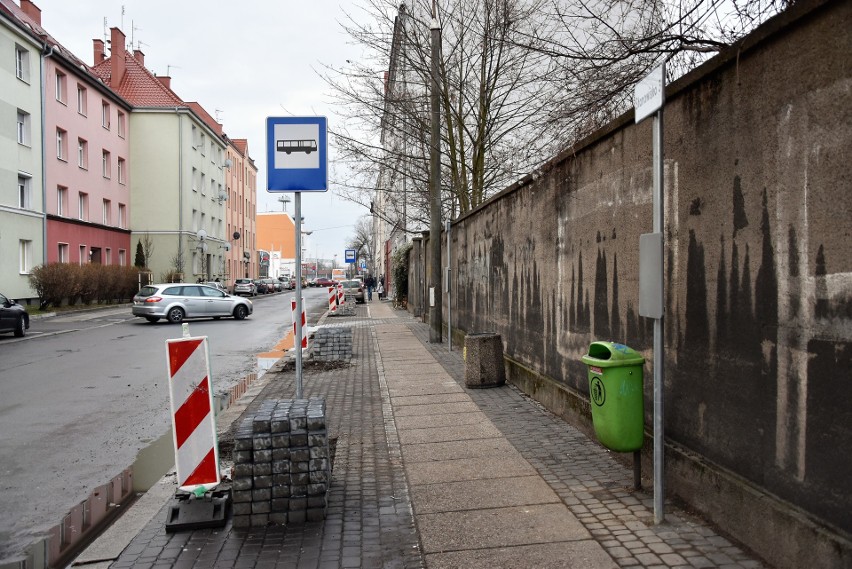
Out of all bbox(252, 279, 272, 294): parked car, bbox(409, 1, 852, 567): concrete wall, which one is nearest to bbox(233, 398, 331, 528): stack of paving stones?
bbox(409, 1, 852, 567): concrete wall

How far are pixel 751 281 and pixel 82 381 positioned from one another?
10.4 meters

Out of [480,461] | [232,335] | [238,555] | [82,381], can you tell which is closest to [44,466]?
[238,555]

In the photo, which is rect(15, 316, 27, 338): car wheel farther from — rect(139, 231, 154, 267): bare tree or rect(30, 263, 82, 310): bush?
rect(139, 231, 154, 267): bare tree

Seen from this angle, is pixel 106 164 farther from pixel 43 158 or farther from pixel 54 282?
pixel 54 282

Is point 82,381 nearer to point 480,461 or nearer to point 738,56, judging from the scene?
point 480,461

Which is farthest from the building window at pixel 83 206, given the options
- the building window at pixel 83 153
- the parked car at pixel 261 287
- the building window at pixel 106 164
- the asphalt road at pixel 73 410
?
the parked car at pixel 261 287

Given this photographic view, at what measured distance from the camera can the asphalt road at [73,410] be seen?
5348 millimetres

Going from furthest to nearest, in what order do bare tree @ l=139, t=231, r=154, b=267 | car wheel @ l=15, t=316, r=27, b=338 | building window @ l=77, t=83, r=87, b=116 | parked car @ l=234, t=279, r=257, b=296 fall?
1. parked car @ l=234, t=279, r=257, b=296
2. bare tree @ l=139, t=231, r=154, b=267
3. building window @ l=77, t=83, r=87, b=116
4. car wheel @ l=15, t=316, r=27, b=338

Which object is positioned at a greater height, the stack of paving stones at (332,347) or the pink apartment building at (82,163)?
the pink apartment building at (82,163)

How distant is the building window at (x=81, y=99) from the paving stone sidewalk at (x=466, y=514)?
36.1 metres

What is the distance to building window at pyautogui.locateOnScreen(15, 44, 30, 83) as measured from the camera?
1202 inches

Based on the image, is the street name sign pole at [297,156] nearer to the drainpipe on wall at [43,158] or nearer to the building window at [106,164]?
the drainpipe on wall at [43,158]

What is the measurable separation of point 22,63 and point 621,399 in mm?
34449

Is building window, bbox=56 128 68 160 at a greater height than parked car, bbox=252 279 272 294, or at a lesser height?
greater
